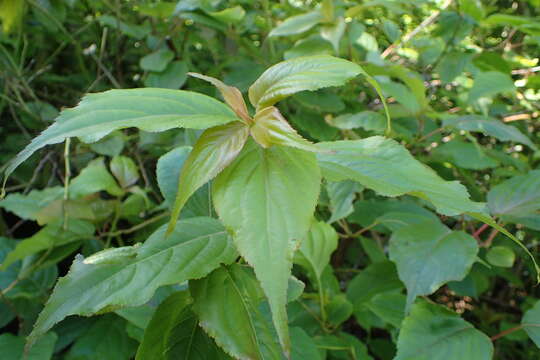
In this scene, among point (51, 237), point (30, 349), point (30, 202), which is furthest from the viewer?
point (30, 202)

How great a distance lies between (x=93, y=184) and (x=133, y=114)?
54 centimetres

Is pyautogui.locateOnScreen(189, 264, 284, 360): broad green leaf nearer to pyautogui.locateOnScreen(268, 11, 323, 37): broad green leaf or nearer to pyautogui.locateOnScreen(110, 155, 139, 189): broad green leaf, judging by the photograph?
pyautogui.locateOnScreen(110, 155, 139, 189): broad green leaf

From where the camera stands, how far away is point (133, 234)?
1.08 meters

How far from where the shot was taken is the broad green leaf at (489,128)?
90 cm

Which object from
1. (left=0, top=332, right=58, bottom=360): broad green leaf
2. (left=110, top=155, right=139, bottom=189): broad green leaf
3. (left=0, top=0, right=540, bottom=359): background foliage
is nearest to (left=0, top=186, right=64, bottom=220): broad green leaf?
(left=0, top=0, right=540, bottom=359): background foliage

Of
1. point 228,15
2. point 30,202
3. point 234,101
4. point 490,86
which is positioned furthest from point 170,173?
point 490,86

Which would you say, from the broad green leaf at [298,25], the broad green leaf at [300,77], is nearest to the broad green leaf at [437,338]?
the broad green leaf at [300,77]

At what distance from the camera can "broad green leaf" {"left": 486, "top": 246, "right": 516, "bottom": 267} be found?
33.5 inches

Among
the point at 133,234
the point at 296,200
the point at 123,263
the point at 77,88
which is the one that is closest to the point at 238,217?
the point at 296,200

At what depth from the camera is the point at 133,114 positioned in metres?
0.43

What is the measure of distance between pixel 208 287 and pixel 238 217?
0.12 metres

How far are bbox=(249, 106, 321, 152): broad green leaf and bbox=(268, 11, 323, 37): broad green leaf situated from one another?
637 mm

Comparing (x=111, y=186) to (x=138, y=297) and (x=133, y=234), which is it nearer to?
(x=133, y=234)

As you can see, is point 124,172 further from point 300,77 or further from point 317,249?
point 300,77
